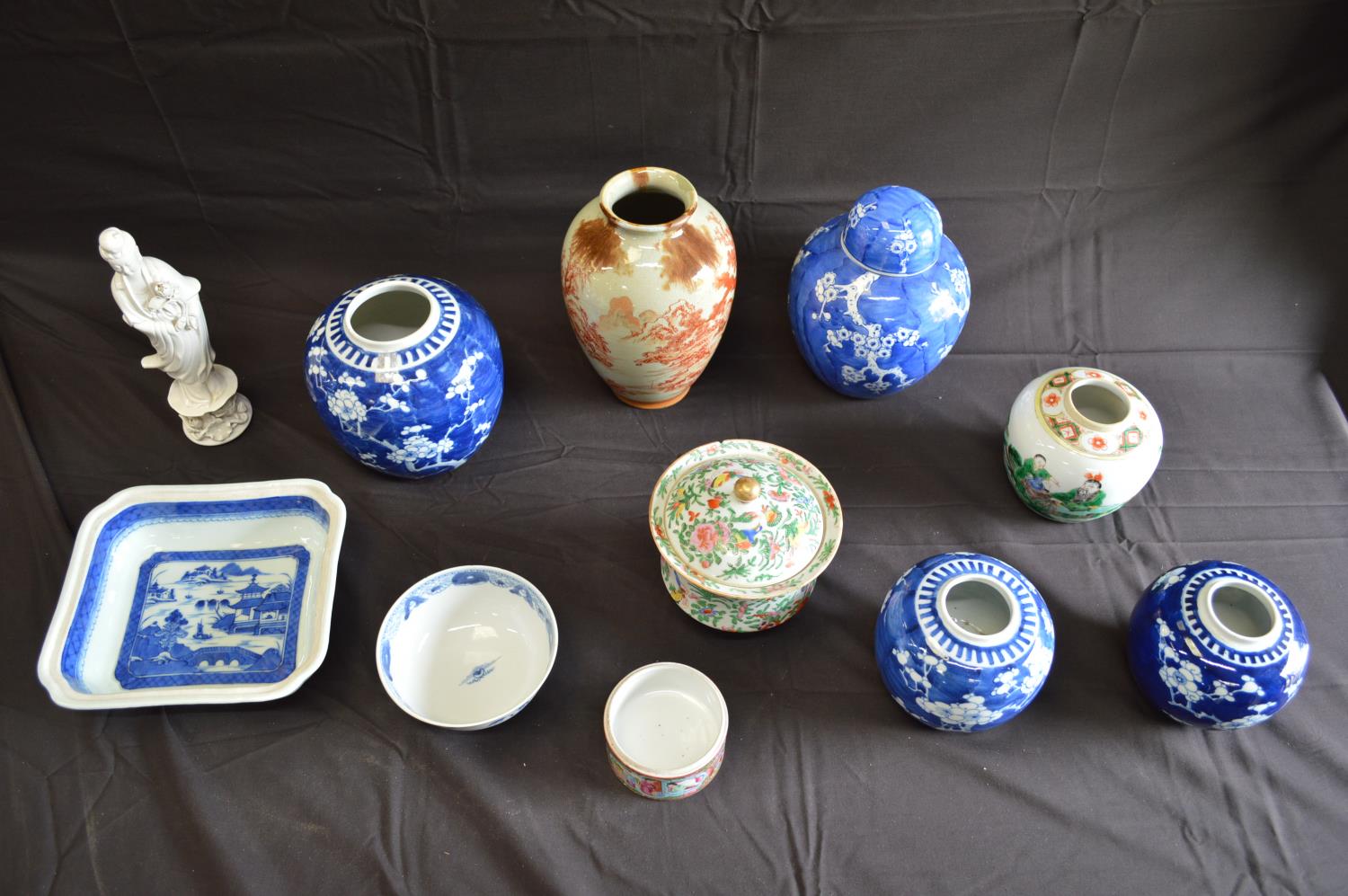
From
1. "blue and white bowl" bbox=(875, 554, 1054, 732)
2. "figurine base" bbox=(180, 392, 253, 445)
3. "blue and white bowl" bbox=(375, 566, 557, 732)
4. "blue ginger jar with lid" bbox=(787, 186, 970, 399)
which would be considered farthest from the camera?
"figurine base" bbox=(180, 392, 253, 445)

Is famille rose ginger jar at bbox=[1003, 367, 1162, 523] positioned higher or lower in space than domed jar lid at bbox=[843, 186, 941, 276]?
lower

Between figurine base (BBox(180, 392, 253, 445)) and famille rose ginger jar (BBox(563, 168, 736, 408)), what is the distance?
632mm

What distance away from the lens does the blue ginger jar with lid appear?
1422 millimetres

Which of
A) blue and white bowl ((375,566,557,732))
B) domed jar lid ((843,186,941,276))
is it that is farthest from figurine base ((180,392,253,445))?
domed jar lid ((843,186,941,276))

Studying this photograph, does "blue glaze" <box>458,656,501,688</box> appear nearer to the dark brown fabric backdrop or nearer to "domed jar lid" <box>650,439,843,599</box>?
the dark brown fabric backdrop

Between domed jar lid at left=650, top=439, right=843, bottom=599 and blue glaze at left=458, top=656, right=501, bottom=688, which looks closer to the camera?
domed jar lid at left=650, top=439, right=843, bottom=599

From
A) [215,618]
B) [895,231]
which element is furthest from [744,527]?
[215,618]

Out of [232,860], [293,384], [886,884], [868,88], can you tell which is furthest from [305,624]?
[868,88]

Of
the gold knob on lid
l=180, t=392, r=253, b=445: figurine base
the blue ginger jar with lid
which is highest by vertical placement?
the blue ginger jar with lid

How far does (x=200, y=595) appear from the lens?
1.45m

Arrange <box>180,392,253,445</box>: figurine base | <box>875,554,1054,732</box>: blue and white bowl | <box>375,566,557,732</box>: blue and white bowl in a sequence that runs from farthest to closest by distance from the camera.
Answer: <box>180,392,253,445</box>: figurine base → <box>375,566,557,732</box>: blue and white bowl → <box>875,554,1054,732</box>: blue and white bowl

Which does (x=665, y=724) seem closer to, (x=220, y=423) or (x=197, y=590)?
(x=197, y=590)

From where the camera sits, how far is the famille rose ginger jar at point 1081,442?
1375 mm

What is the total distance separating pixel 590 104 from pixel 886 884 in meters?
1.34
